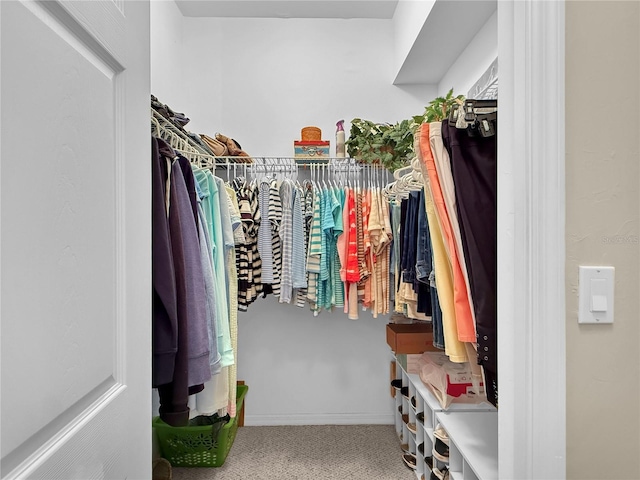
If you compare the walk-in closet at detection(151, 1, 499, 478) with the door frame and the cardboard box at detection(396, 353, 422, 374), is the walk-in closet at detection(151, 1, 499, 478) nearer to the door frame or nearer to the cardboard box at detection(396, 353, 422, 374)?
the cardboard box at detection(396, 353, 422, 374)

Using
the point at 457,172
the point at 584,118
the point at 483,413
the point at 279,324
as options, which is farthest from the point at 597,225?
the point at 279,324

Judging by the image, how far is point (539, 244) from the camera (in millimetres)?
757

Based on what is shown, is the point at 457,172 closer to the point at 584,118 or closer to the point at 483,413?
the point at 584,118

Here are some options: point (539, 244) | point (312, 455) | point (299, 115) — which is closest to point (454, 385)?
point (312, 455)

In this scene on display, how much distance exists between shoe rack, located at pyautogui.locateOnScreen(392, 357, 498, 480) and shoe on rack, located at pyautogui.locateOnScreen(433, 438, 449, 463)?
12mm

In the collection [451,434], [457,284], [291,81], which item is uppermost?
[291,81]

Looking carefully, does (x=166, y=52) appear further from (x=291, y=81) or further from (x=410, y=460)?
(x=410, y=460)

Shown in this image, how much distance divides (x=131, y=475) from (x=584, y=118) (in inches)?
43.1

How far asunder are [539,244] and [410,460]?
2.02m

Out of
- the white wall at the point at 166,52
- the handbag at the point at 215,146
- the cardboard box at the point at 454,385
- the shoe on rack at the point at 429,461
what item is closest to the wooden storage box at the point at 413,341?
the cardboard box at the point at 454,385

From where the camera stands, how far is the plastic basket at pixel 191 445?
2.30 meters

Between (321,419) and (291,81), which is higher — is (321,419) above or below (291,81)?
below

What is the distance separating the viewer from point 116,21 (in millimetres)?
766

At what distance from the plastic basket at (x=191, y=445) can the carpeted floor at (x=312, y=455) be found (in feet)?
0.16
